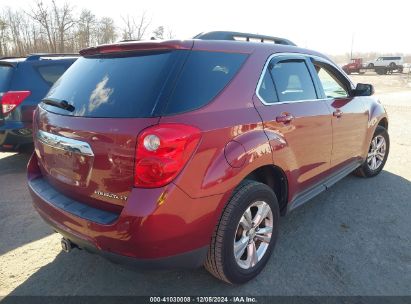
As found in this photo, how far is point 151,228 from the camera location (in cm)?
202

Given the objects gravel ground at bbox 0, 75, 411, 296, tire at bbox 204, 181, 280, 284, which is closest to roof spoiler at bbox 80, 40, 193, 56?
tire at bbox 204, 181, 280, 284

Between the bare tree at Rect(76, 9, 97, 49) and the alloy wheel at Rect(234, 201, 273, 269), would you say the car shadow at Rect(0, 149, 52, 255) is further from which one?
the bare tree at Rect(76, 9, 97, 49)

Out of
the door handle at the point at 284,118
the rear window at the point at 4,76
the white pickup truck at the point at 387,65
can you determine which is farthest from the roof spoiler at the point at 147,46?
the white pickup truck at the point at 387,65

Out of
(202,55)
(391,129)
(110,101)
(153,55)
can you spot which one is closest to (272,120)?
(202,55)

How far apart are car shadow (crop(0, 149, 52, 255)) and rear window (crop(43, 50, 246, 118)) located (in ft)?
5.03

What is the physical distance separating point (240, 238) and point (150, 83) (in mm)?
1308

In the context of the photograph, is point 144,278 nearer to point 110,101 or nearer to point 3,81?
point 110,101

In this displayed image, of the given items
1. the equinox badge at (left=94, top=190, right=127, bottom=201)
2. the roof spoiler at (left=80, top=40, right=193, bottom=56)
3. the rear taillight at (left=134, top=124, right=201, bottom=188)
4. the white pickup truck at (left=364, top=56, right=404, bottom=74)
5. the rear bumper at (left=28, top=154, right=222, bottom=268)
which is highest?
the roof spoiler at (left=80, top=40, right=193, bottom=56)

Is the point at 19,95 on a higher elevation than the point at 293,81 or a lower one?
lower

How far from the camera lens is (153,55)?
7.59ft

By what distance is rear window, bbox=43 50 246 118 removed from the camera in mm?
2133

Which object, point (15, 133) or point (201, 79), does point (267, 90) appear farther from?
point (15, 133)

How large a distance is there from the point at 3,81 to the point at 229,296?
4.45m

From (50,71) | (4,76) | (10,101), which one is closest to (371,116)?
(50,71)
